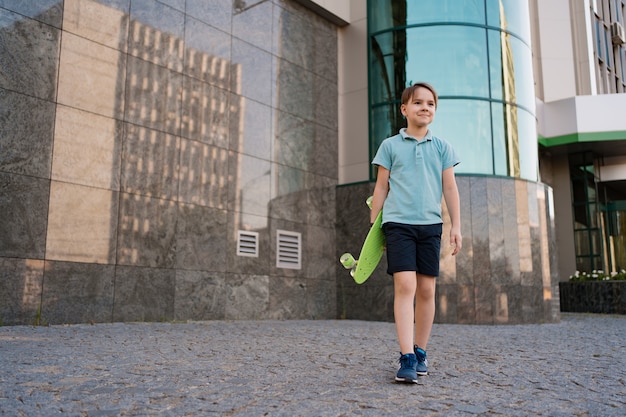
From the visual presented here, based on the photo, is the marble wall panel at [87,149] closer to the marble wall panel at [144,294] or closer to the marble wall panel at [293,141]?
the marble wall panel at [144,294]

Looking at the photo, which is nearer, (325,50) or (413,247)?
(413,247)

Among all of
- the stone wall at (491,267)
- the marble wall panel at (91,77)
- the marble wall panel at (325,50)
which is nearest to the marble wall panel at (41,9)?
the marble wall panel at (91,77)

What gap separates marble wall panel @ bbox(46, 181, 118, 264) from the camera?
7.05 m

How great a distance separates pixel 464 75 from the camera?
417 inches

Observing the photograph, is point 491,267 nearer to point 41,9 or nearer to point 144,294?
point 144,294

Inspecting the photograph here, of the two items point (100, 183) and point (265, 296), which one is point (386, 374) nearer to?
point (100, 183)

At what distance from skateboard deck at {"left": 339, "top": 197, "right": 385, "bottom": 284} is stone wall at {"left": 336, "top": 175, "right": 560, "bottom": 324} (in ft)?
19.4

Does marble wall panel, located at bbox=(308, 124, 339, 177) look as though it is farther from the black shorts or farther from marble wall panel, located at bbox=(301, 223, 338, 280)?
the black shorts

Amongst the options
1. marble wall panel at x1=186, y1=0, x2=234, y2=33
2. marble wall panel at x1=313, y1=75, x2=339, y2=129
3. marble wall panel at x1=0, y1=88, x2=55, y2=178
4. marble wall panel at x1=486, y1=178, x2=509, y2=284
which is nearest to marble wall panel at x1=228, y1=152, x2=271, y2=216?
marble wall panel at x1=313, y1=75, x2=339, y2=129

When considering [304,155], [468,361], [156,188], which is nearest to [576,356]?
[468,361]

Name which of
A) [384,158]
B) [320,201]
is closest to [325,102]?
[320,201]

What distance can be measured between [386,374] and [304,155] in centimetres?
718

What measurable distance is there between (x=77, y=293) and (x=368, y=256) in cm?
457

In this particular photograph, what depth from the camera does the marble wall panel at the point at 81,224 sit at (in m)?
7.05
